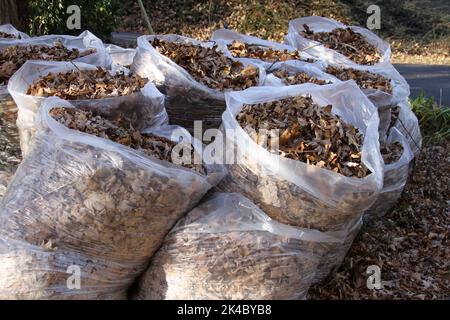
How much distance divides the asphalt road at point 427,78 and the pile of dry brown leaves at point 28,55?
4481mm

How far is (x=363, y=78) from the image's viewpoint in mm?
4246

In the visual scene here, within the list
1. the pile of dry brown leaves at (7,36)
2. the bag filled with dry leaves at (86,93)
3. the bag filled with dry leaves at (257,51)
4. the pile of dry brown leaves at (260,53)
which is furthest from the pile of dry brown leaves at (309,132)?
the pile of dry brown leaves at (7,36)

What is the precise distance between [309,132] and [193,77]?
3.11 feet

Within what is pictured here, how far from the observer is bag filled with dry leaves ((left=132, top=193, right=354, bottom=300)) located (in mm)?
2785

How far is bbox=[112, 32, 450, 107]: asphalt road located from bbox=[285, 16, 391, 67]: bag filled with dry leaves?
2.29 metres

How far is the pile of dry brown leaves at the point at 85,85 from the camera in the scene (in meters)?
3.20

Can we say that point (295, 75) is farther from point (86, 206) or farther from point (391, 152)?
point (86, 206)

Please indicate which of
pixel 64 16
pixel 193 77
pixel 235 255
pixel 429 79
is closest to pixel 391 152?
pixel 193 77

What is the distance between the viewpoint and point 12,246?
2.74 m

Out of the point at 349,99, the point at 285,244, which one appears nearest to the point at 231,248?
the point at 285,244

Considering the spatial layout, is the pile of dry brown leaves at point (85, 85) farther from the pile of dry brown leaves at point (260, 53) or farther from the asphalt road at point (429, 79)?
the asphalt road at point (429, 79)

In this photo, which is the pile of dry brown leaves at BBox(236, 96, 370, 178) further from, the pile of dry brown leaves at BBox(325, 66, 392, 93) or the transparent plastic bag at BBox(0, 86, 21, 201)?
the transparent plastic bag at BBox(0, 86, 21, 201)

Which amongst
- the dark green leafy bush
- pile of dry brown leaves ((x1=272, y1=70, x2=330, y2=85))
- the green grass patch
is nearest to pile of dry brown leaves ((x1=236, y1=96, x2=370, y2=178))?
pile of dry brown leaves ((x1=272, y1=70, x2=330, y2=85))
